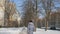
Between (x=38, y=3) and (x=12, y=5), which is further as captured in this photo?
(x=12, y=5)

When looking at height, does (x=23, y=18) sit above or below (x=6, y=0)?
below

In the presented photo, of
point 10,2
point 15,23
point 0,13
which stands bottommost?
point 15,23

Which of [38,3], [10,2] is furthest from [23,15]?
[38,3]

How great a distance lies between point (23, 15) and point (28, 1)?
7848 mm

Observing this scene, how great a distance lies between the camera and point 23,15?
37.7 meters

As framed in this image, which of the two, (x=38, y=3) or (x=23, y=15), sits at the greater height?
(x=38, y=3)

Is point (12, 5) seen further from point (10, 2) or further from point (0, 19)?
point (0, 19)

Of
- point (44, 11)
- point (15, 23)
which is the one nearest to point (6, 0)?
point (15, 23)

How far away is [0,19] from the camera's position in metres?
38.3

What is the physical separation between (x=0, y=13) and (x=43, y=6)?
41.7 ft

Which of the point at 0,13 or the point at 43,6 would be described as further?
the point at 0,13

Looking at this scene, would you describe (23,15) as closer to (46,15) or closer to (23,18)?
(23,18)

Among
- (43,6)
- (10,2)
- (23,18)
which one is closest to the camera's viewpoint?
(43,6)

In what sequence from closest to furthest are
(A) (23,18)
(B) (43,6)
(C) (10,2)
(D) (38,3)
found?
(D) (38,3) → (B) (43,6) → (C) (10,2) → (A) (23,18)
